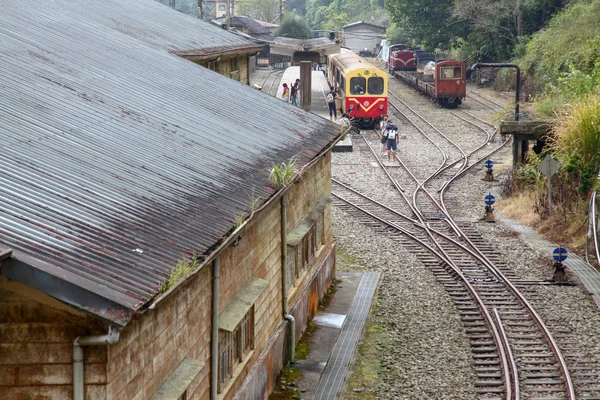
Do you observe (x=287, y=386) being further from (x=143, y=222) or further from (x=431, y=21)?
(x=431, y=21)

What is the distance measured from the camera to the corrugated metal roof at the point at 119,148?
6360 millimetres

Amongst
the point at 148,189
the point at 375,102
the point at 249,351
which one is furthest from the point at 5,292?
the point at 375,102

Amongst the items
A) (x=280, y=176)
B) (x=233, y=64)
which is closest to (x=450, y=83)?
(x=233, y=64)

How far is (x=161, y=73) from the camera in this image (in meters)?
13.8

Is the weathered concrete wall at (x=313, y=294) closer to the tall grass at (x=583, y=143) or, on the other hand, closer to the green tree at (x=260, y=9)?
the tall grass at (x=583, y=143)

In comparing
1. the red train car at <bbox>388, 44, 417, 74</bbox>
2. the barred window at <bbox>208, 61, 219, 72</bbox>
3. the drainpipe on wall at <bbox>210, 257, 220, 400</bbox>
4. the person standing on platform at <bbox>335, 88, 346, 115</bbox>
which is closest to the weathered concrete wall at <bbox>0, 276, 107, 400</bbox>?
the drainpipe on wall at <bbox>210, 257, 220, 400</bbox>

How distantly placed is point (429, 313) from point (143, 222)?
815cm

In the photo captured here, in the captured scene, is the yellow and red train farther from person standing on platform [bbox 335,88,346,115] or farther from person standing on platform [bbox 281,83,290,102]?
person standing on platform [bbox 281,83,290,102]

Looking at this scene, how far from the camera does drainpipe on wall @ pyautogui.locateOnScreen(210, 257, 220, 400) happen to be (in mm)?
8508

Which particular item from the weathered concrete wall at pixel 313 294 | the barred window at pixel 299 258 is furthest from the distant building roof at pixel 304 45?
the barred window at pixel 299 258

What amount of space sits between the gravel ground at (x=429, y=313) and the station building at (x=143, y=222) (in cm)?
134

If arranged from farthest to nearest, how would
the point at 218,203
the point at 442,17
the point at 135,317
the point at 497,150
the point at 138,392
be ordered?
the point at 442,17, the point at 497,150, the point at 218,203, the point at 138,392, the point at 135,317

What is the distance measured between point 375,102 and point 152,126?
25.5 meters

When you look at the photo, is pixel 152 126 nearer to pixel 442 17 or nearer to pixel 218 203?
pixel 218 203
